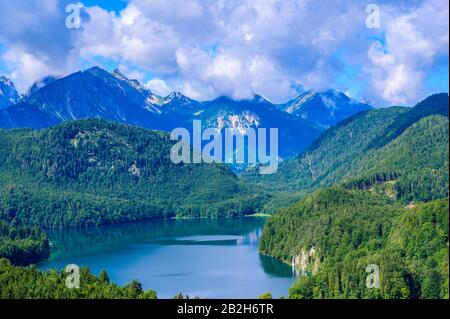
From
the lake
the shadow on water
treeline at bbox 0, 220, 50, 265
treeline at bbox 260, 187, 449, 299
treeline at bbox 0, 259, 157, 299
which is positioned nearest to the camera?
treeline at bbox 0, 259, 157, 299

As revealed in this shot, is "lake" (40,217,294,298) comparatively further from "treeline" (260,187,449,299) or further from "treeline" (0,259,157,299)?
"treeline" (0,259,157,299)

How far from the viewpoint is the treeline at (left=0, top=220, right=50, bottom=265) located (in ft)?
391

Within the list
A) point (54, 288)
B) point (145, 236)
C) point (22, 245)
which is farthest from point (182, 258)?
point (54, 288)

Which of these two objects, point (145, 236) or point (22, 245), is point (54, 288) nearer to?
point (22, 245)

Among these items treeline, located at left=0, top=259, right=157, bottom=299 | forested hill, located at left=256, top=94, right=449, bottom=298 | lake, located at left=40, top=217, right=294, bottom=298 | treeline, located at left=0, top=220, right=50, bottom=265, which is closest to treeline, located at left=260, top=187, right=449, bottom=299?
forested hill, located at left=256, top=94, right=449, bottom=298

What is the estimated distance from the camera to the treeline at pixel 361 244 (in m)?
76.9

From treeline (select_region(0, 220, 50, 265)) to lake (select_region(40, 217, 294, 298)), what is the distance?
9.11ft

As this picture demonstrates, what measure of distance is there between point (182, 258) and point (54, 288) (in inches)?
2108
